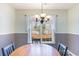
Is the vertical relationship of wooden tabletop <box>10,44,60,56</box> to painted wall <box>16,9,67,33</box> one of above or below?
below

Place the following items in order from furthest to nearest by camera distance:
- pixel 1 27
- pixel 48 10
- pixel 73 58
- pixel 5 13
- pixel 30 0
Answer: pixel 48 10, pixel 5 13, pixel 1 27, pixel 30 0, pixel 73 58

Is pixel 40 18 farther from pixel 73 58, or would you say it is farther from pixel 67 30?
pixel 73 58

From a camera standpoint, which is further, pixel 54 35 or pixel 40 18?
pixel 54 35

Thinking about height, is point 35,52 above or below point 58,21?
below

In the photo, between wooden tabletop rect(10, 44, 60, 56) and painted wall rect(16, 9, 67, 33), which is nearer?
wooden tabletop rect(10, 44, 60, 56)

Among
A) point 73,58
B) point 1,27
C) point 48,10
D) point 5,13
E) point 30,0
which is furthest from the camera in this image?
point 48,10

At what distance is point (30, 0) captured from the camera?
1771 mm

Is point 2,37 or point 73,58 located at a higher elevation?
point 73,58

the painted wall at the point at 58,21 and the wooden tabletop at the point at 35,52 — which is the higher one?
the painted wall at the point at 58,21

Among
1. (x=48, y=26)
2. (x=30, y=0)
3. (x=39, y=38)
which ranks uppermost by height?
(x=30, y=0)

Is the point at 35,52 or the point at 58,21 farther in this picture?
the point at 58,21

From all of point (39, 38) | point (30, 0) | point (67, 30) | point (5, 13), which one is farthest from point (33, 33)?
point (30, 0)

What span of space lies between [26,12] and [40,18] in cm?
223

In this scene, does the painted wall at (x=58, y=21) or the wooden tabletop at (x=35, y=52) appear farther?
the painted wall at (x=58, y=21)
